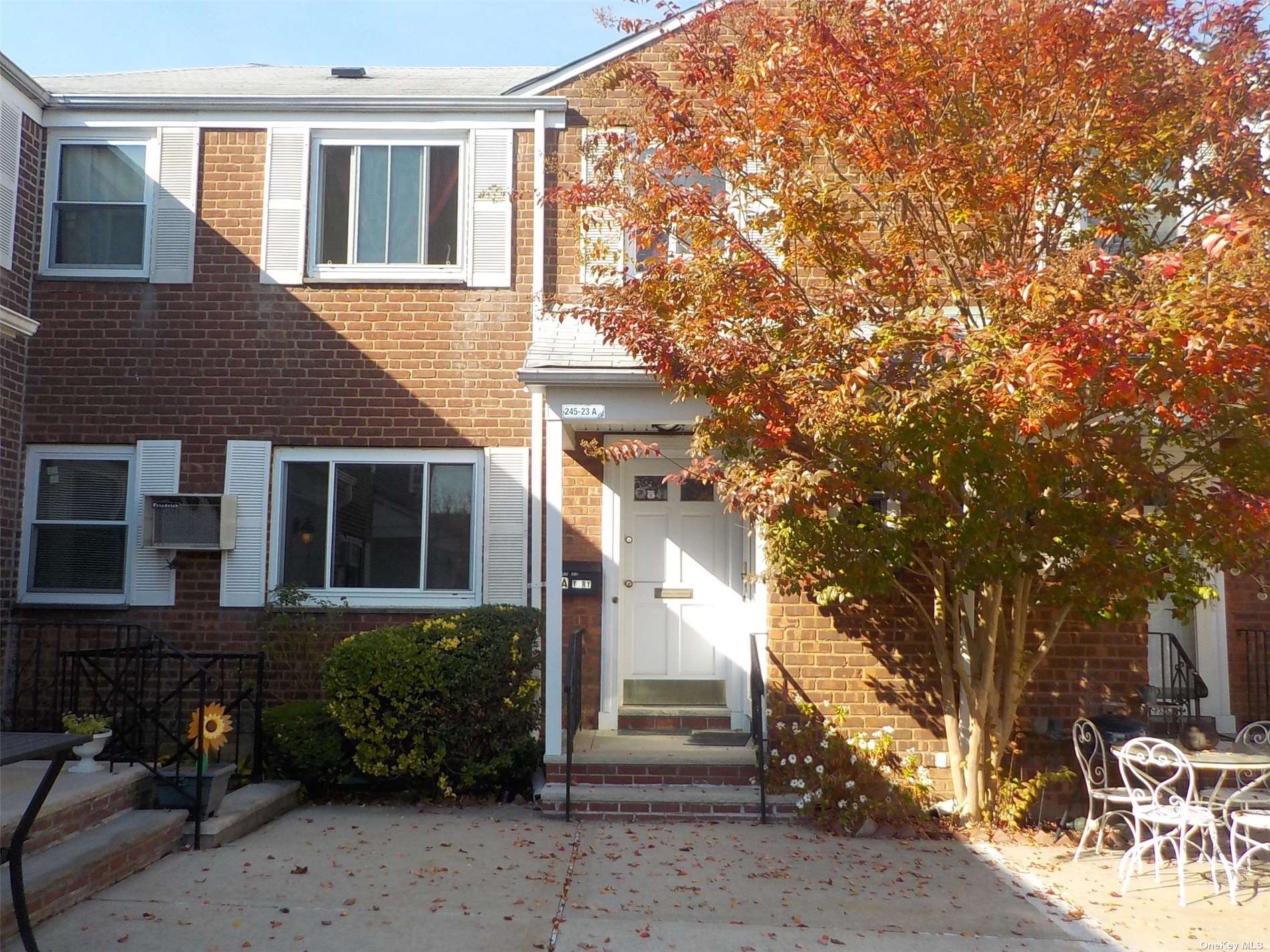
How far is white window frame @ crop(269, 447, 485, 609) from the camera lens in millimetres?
8766

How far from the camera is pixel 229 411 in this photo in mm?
8875

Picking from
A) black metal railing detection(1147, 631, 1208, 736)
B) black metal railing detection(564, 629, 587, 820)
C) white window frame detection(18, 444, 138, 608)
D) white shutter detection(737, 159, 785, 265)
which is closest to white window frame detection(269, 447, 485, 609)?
white window frame detection(18, 444, 138, 608)

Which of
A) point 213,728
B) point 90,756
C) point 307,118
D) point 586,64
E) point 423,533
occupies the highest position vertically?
point 586,64

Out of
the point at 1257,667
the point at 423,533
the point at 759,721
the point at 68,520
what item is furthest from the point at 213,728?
the point at 1257,667

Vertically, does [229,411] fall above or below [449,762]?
above

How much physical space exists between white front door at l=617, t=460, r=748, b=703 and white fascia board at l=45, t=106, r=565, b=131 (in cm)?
342

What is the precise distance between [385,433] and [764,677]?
12.7ft

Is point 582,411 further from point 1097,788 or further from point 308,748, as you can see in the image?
point 1097,788

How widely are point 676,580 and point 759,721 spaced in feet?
5.91

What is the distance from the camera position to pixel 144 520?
8.66 m

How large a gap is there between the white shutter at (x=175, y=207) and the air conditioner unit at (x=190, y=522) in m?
1.95

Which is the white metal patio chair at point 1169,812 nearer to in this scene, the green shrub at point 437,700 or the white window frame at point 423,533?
the green shrub at point 437,700

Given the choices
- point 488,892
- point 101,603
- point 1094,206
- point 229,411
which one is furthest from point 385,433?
point 1094,206

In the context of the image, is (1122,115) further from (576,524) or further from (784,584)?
(576,524)
